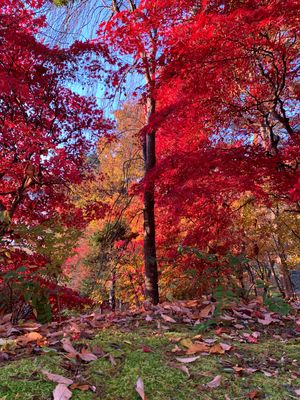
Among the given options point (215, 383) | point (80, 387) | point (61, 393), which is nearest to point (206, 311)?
point (215, 383)

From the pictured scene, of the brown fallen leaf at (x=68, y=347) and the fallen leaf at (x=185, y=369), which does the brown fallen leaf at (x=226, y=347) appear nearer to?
the fallen leaf at (x=185, y=369)

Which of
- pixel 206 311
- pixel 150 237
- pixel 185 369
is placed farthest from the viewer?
pixel 150 237

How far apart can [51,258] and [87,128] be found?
3760mm

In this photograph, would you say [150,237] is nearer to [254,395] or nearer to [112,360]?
[112,360]

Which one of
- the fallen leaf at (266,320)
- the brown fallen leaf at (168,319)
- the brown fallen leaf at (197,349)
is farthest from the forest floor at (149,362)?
the fallen leaf at (266,320)

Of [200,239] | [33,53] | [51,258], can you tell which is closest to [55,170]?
[33,53]

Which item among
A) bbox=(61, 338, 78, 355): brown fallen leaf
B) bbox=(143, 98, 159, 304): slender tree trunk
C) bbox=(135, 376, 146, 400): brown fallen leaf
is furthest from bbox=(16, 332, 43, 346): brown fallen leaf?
bbox=(143, 98, 159, 304): slender tree trunk

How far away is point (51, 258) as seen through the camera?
183 inches

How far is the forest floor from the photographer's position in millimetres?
1676

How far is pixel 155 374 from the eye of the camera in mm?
1866

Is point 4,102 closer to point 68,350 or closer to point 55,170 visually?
point 55,170

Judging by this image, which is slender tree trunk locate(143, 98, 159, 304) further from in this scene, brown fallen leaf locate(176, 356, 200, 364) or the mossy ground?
brown fallen leaf locate(176, 356, 200, 364)

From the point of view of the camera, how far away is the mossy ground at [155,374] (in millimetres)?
1645

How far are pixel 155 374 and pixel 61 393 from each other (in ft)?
1.80
